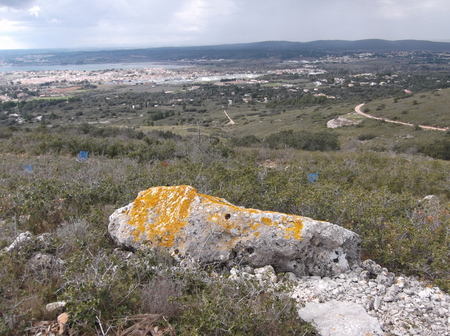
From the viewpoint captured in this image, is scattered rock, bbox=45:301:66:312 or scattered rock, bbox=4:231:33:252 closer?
scattered rock, bbox=45:301:66:312

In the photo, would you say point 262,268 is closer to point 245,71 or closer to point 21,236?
point 21,236

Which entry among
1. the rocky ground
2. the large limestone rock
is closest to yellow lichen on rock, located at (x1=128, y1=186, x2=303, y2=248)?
the large limestone rock

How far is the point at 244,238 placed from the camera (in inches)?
128

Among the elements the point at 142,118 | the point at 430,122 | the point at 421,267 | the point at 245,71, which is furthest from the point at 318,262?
the point at 245,71

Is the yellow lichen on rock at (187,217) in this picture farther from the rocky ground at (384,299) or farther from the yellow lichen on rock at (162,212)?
the rocky ground at (384,299)

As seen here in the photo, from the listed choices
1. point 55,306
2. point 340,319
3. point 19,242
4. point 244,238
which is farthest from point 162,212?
point 340,319

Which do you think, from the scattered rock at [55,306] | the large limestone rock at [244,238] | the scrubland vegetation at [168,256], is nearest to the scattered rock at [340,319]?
the scrubland vegetation at [168,256]

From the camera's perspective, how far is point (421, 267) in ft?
10.9

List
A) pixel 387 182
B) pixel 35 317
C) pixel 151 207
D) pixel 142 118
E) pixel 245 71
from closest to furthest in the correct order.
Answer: pixel 35 317
pixel 151 207
pixel 387 182
pixel 142 118
pixel 245 71

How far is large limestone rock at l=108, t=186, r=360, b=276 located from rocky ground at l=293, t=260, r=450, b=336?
7.8 inches

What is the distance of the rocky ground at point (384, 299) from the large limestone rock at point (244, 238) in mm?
197

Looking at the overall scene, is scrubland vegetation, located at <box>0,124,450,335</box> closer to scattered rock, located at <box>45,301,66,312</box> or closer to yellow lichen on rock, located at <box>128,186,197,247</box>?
scattered rock, located at <box>45,301,66,312</box>

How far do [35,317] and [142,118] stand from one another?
53.5 m

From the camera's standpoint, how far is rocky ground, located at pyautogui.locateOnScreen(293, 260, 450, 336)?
2520mm
